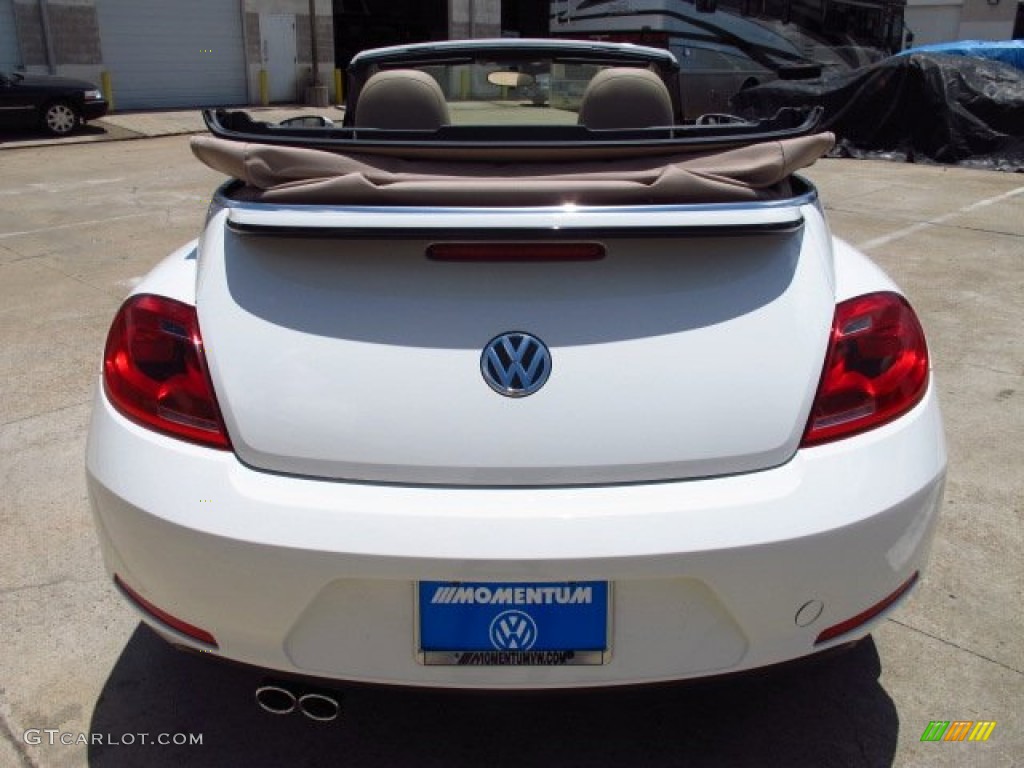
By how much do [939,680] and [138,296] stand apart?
6.82 ft

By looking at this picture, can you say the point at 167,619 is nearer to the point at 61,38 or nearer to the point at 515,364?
the point at 515,364

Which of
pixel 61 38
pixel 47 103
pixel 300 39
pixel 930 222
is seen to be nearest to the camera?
pixel 930 222

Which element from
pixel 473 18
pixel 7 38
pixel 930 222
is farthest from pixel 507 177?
pixel 473 18

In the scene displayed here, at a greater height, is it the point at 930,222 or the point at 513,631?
the point at 513,631

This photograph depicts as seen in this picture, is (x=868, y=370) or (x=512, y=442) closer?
(x=512, y=442)

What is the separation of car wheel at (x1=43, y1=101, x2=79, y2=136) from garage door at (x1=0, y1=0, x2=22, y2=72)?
328 centimetres

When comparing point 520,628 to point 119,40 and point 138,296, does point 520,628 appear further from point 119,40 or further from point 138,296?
point 119,40

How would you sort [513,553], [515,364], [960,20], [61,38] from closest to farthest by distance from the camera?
[513,553] → [515,364] → [61,38] → [960,20]

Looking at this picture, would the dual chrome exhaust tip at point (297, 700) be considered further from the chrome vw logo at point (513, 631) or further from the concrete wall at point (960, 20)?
the concrete wall at point (960, 20)

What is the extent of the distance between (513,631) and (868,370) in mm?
847

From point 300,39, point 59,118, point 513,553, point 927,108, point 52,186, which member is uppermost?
point 300,39

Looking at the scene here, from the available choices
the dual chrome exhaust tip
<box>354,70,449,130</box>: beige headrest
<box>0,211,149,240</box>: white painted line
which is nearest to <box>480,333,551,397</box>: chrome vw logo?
the dual chrome exhaust tip

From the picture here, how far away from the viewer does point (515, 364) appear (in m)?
1.59

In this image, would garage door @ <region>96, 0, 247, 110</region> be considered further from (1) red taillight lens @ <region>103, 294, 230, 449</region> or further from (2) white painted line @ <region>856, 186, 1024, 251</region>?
(1) red taillight lens @ <region>103, 294, 230, 449</region>
